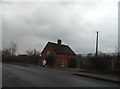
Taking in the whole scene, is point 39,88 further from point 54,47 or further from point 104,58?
point 54,47

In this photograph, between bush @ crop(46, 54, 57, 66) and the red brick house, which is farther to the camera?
the red brick house

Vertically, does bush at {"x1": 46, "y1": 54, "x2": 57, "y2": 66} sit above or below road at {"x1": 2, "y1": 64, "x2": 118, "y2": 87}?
above

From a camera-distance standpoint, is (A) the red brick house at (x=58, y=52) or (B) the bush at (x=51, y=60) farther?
(A) the red brick house at (x=58, y=52)

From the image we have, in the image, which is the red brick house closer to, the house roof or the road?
the house roof

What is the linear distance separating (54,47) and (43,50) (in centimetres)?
481

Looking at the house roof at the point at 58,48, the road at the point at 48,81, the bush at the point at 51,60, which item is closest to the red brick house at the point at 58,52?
the house roof at the point at 58,48

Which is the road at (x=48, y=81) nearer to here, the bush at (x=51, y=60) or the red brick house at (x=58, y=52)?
the bush at (x=51, y=60)

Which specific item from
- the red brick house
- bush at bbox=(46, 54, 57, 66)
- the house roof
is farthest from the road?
the house roof

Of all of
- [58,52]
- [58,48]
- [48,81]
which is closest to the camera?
[48,81]

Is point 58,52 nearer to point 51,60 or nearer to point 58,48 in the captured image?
point 58,48

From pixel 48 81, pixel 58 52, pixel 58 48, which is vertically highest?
pixel 58 48

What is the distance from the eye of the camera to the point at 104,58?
17.9 meters

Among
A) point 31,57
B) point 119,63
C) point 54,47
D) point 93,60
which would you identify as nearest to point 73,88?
point 119,63

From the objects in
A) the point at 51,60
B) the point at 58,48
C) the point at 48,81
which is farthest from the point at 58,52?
the point at 48,81
